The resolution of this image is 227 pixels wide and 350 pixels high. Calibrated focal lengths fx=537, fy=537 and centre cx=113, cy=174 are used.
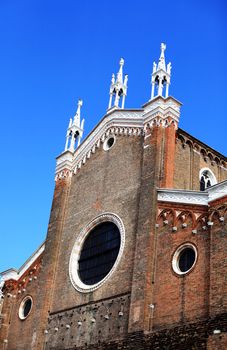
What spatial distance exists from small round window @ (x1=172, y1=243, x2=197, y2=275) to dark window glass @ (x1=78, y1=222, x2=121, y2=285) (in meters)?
3.44

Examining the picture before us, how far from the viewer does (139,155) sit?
21.9 metres

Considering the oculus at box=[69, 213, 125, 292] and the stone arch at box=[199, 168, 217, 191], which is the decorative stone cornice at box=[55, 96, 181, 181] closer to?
the stone arch at box=[199, 168, 217, 191]

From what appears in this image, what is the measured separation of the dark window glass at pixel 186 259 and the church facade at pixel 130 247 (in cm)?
3

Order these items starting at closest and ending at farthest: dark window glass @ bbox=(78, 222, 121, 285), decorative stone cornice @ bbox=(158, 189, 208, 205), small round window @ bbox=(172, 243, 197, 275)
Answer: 1. small round window @ bbox=(172, 243, 197, 275)
2. decorative stone cornice @ bbox=(158, 189, 208, 205)
3. dark window glass @ bbox=(78, 222, 121, 285)

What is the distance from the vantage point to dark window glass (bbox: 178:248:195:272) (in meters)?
17.4

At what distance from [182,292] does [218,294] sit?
65.3 inches

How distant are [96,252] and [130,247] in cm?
243

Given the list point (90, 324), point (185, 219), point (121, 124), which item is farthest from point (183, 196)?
point (121, 124)

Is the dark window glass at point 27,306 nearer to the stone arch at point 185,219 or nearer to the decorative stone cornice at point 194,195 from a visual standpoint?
the decorative stone cornice at point 194,195

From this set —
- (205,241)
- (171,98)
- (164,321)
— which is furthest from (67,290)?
(171,98)

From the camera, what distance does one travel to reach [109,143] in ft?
79.7

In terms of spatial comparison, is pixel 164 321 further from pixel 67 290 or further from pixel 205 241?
pixel 67 290

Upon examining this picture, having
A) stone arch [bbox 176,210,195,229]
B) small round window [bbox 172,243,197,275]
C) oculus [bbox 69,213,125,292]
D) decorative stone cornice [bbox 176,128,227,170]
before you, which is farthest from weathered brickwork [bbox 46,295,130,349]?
decorative stone cornice [bbox 176,128,227,170]

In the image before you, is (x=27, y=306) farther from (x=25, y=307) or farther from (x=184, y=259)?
(x=184, y=259)
